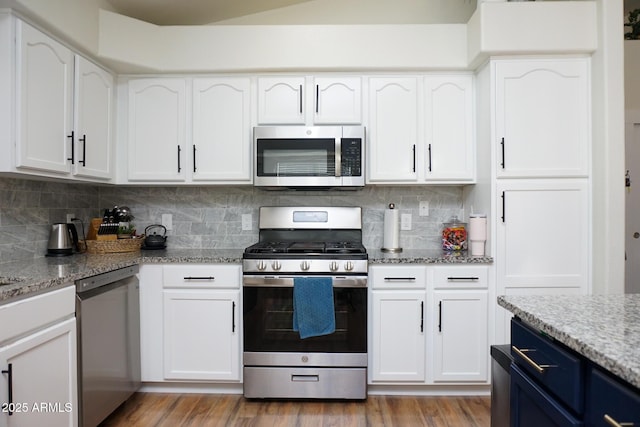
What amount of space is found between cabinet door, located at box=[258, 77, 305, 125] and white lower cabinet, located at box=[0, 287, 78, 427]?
5.20 feet

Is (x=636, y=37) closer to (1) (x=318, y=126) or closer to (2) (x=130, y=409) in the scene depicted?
(1) (x=318, y=126)

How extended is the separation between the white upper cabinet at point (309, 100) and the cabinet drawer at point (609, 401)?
205cm

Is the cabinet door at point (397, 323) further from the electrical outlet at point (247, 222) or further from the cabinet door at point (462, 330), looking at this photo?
the electrical outlet at point (247, 222)

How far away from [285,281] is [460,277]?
1.10 metres

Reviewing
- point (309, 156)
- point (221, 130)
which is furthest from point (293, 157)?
point (221, 130)

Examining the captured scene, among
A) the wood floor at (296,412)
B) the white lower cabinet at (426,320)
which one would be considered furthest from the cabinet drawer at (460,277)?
the wood floor at (296,412)

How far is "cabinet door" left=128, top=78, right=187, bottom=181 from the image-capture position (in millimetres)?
2619

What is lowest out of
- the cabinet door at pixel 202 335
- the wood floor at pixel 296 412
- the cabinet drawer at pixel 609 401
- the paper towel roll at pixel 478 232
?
the wood floor at pixel 296 412

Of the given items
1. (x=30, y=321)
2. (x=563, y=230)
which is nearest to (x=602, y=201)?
(x=563, y=230)

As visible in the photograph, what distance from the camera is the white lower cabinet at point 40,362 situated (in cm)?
138

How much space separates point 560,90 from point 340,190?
61.8 inches

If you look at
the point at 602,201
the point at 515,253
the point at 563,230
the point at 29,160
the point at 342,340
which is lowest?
the point at 342,340

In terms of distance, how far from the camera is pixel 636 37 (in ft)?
9.65

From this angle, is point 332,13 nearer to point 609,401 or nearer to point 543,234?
point 543,234
